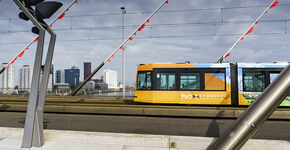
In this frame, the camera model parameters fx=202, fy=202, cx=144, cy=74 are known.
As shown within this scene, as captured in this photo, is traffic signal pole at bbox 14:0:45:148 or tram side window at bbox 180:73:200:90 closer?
traffic signal pole at bbox 14:0:45:148

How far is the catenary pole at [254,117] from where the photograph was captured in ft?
4.05

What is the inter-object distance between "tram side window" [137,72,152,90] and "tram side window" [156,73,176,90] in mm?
545

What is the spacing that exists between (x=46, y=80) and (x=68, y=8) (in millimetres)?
15706

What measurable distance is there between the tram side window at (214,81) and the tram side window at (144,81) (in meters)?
3.28

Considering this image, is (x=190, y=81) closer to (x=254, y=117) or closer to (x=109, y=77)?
(x=254, y=117)

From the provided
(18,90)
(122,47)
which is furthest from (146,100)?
(18,90)

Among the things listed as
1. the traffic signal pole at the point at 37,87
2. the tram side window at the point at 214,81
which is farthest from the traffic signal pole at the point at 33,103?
the tram side window at the point at 214,81

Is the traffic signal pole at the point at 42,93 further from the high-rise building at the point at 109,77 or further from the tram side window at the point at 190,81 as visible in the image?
the high-rise building at the point at 109,77

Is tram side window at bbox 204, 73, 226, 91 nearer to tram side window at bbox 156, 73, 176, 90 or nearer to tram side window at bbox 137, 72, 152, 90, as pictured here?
tram side window at bbox 156, 73, 176, 90

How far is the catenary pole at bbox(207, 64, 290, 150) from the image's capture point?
1.24 m

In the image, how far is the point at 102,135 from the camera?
433 centimetres

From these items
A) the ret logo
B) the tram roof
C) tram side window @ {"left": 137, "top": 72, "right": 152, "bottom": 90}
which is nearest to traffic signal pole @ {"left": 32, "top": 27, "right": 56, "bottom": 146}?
tram side window @ {"left": 137, "top": 72, "right": 152, "bottom": 90}

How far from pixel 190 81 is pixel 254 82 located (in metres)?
3.46

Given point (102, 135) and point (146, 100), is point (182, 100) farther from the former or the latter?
point (102, 135)
